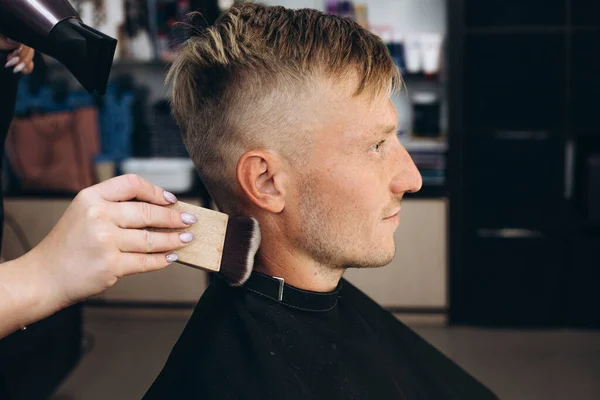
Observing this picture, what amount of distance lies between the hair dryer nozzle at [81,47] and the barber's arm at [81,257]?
180mm

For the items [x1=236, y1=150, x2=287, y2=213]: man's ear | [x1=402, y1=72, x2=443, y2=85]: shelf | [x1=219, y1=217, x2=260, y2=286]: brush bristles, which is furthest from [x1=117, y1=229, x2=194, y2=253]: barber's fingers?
[x1=402, y1=72, x2=443, y2=85]: shelf

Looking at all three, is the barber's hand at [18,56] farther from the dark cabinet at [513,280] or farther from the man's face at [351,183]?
the dark cabinet at [513,280]

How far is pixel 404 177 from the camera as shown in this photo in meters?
1.16

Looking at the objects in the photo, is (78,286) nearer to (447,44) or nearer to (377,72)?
(377,72)

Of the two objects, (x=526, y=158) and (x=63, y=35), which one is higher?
(x=63, y=35)

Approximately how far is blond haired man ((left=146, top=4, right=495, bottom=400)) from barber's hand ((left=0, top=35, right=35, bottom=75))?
245mm

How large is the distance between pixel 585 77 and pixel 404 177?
2.78m

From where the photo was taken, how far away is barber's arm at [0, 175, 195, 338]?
827mm

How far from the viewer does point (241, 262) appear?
1.03 m

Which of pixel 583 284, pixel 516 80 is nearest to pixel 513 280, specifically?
pixel 583 284

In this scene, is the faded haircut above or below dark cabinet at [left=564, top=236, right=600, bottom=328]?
above

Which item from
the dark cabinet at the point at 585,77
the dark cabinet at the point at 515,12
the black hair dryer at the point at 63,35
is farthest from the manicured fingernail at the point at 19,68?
the dark cabinet at the point at 585,77

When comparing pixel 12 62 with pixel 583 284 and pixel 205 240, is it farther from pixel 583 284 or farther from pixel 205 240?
pixel 583 284

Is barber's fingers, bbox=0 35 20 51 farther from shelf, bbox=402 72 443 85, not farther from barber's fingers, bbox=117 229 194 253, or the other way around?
shelf, bbox=402 72 443 85
